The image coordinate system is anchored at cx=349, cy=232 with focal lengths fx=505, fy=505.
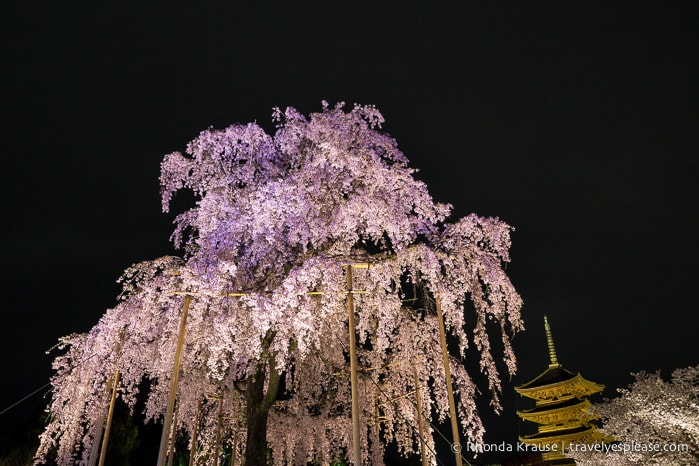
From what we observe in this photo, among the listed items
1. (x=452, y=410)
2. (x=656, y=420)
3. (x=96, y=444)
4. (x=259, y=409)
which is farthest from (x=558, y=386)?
(x=96, y=444)

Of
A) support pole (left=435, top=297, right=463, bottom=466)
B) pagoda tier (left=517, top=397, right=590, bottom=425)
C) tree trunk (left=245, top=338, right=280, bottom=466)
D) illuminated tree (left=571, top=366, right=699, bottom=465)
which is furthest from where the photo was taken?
pagoda tier (left=517, top=397, right=590, bottom=425)

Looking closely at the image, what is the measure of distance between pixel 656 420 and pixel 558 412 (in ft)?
80.2

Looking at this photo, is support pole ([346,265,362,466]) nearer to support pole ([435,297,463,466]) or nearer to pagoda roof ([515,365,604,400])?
support pole ([435,297,463,466])

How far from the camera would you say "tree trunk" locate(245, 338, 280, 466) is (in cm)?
1001

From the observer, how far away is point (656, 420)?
1263 cm

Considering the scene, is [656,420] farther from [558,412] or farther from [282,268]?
[558,412]

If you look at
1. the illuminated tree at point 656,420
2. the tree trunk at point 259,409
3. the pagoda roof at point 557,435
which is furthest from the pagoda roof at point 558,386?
the tree trunk at point 259,409

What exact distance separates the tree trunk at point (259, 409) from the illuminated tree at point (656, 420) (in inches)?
369

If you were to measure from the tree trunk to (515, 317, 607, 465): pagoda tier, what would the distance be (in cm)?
2834

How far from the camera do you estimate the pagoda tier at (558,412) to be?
33312 mm

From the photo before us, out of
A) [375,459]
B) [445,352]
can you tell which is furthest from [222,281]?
[375,459]

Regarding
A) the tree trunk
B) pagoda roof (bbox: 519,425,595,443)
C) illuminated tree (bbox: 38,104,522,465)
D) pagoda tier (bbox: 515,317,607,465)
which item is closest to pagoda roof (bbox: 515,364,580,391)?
pagoda tier (bbox: 515,317,607,465)

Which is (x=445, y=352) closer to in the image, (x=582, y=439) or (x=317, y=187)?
(x=317, y=187)

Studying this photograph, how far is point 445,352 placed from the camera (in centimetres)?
1027
